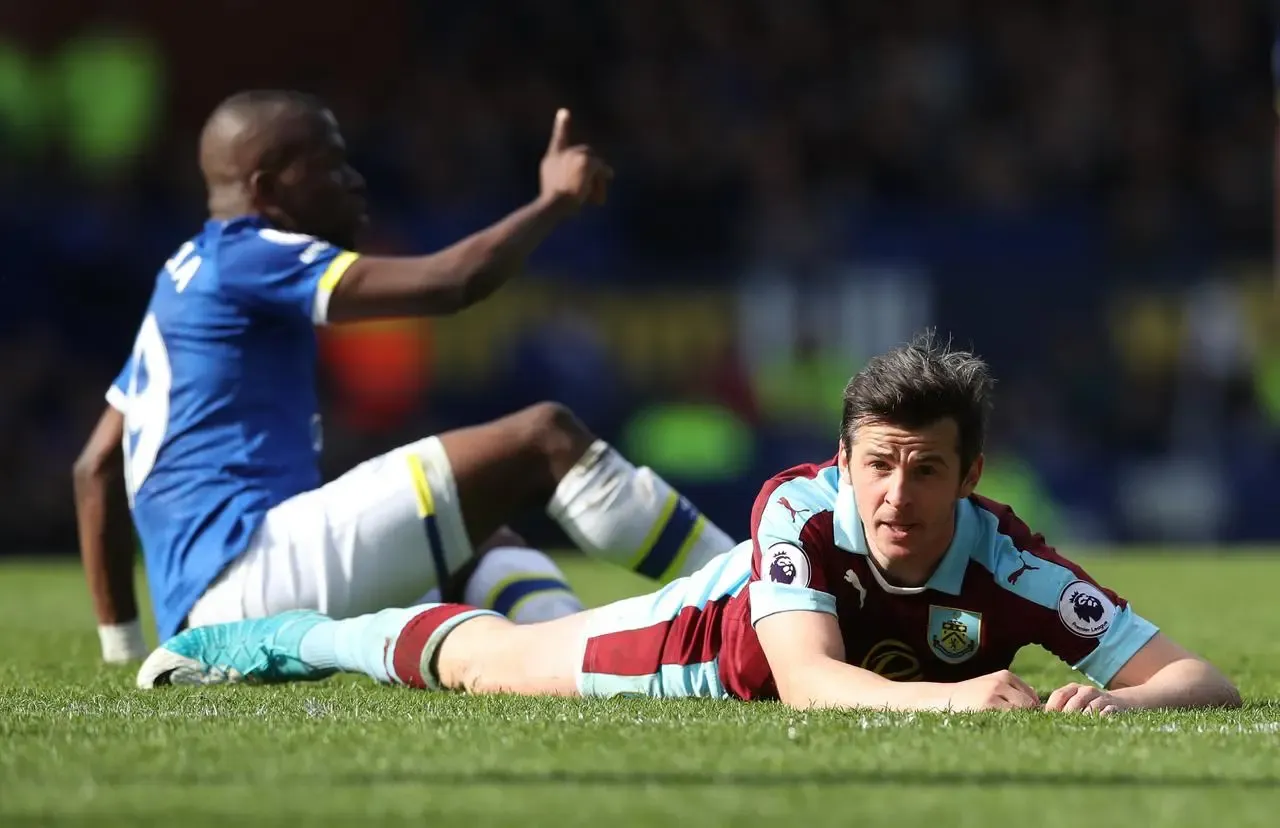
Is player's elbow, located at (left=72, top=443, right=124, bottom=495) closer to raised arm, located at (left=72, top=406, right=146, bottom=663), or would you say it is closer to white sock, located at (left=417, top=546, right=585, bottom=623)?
raised arm, located at (left=72, top=406, right=146, bottom=663)

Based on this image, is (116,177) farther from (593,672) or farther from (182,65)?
(593,672)

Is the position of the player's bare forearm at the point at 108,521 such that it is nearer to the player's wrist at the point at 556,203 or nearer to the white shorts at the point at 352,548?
the white shorts at the point at 352,548

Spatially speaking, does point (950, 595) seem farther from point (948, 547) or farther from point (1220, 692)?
point (1220, 692)

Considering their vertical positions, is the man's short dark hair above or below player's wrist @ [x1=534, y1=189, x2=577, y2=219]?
below

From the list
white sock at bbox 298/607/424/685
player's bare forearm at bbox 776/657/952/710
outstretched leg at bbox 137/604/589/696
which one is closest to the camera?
player's bare forearm at bbox 776/657/952/710

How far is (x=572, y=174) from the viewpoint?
5.51m

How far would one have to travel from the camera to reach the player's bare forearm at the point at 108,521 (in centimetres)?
602

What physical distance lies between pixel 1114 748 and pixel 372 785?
1.31 meters

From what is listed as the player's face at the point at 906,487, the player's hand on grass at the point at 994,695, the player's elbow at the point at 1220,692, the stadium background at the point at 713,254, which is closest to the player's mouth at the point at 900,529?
the player's face at the point at 906,487

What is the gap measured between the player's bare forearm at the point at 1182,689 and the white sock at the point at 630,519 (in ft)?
4.96

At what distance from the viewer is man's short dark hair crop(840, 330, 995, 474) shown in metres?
4.13

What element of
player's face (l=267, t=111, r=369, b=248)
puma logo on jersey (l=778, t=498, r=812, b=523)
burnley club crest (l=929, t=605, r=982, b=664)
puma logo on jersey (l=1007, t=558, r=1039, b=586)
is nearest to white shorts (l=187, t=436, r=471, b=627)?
player's face (l=267, t=111, r=369, b=248)

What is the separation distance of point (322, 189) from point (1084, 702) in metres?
2.76

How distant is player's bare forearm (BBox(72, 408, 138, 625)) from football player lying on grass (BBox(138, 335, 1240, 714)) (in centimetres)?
196
